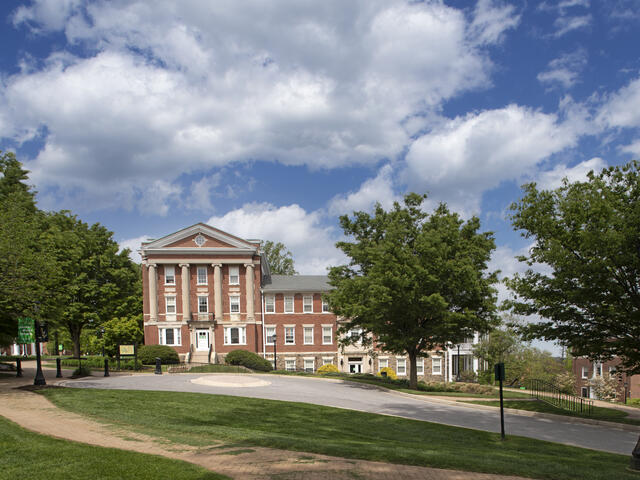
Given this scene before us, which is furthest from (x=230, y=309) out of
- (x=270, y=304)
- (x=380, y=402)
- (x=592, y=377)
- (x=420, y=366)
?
(x=592, y=377)

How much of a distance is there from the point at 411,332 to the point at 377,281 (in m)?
4.38

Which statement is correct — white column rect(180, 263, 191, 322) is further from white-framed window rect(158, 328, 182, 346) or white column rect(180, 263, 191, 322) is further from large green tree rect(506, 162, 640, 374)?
large green tree rect(506, 162, 640, 374)

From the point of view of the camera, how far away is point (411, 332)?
30.5 meters

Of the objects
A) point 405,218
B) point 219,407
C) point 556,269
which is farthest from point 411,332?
point 219,407

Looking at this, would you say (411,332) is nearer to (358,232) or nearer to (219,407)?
(358,232)

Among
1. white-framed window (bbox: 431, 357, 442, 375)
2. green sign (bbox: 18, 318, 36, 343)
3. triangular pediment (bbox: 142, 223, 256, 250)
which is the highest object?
triangular pediment (bbox: 142, 223, 256, 250)

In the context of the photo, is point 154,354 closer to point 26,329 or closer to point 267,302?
point 267,302

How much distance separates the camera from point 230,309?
50250 millimetres

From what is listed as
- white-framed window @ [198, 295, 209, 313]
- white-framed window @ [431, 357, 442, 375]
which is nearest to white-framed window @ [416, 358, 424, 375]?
white-framed window @ [431, 357, 442, 375]

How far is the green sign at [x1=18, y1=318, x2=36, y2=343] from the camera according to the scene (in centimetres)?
2239

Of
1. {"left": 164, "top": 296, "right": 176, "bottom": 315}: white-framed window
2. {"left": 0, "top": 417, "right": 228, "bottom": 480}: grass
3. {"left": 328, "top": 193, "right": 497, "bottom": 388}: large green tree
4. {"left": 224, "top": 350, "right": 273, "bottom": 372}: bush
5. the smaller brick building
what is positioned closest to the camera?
{"left": 0, "top": 417, "right": 228, "bottom": 480}: grass

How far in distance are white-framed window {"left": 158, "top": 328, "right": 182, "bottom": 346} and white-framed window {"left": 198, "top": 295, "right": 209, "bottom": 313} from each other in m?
3.01

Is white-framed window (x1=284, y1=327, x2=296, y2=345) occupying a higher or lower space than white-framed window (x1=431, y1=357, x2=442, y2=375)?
higher

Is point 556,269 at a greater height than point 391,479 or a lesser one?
greater
